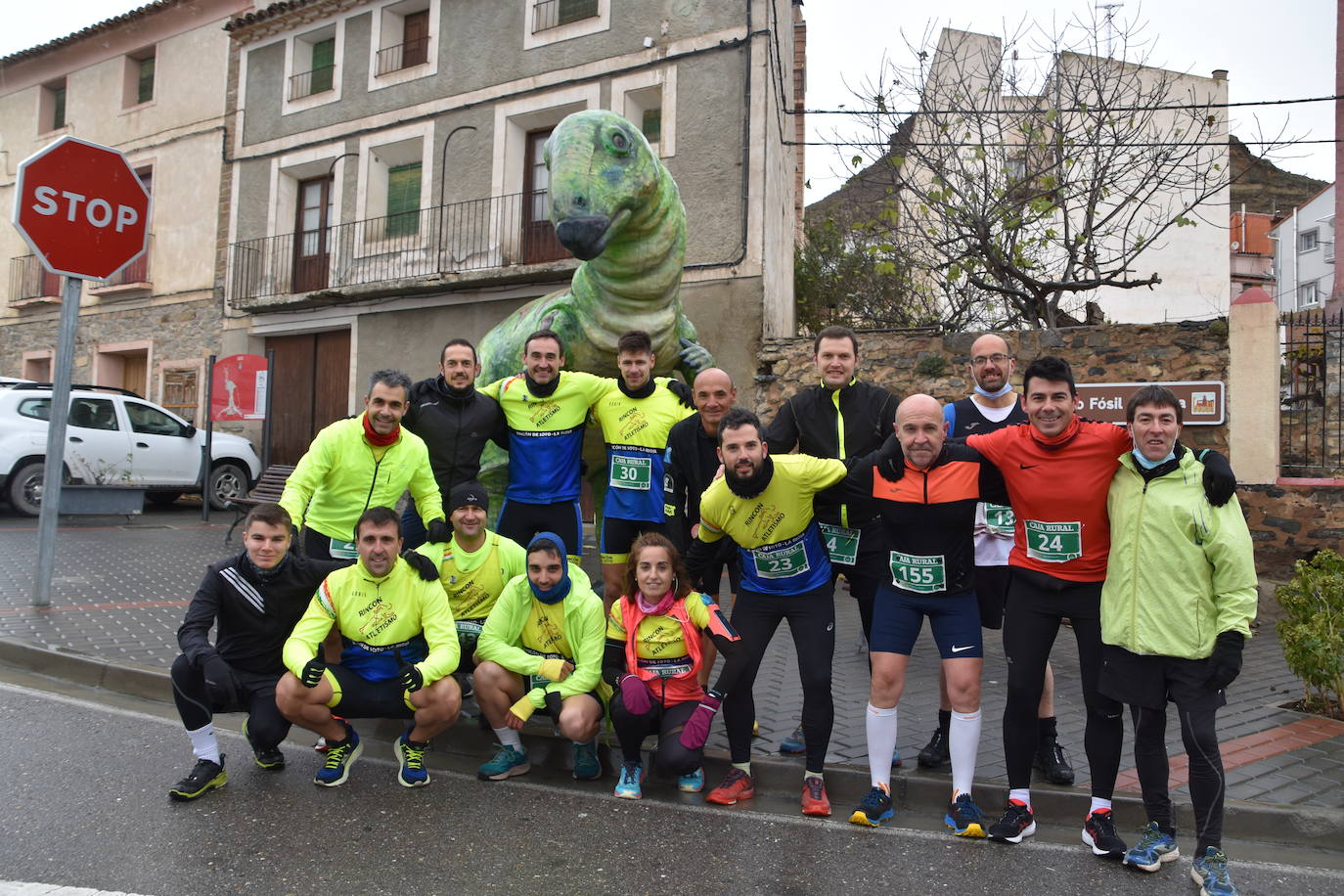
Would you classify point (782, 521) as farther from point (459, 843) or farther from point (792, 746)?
point (459, 843)

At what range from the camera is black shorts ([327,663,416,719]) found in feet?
13.0

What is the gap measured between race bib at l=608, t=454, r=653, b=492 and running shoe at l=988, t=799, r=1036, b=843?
7.11ft

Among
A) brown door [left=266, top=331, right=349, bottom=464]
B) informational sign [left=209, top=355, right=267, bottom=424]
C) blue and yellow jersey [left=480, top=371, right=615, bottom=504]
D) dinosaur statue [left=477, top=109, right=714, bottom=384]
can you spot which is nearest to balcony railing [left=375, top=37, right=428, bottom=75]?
brown door [left=266, top=331, right=349, bottom=464]

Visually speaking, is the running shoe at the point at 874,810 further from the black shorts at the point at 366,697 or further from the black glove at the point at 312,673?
the black glove at the point at 312,673

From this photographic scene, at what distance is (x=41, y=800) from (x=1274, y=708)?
5907mm

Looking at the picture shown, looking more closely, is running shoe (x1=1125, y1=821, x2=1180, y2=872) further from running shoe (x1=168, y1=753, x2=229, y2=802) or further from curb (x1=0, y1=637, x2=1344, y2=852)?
running shoe (x1=168, y1=753, x2=229, y2=802)

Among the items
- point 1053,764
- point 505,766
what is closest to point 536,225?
point 505,766

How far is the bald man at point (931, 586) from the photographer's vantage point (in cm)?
359

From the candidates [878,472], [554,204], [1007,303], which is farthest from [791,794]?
[1007,303]

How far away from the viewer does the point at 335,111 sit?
51.6 ft

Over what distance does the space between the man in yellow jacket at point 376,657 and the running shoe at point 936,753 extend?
6.63ft

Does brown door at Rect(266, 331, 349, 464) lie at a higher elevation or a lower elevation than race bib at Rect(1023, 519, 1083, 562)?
higher

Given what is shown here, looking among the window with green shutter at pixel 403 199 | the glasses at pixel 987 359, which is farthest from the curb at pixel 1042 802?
the window with green shutter at pixel 403 199

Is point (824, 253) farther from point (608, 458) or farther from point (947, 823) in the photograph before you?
point (947, 823)
